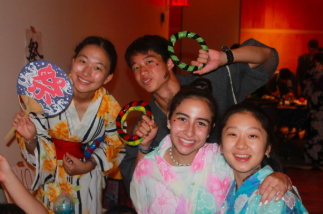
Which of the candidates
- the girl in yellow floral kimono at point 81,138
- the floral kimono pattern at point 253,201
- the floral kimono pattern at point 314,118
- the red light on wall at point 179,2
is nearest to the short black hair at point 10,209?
the girl in yellow floral kimono at point 81,138

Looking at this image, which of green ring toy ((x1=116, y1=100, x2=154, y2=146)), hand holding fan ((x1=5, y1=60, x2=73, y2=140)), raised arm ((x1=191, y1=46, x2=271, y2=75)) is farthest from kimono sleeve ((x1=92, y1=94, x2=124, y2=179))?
raised arm ((x1=191, y1=46, x2=271, y2=75))

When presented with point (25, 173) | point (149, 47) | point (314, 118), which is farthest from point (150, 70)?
point (314, 118)

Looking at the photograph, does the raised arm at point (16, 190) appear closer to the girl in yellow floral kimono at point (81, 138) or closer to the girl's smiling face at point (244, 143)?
the girl in yellow floral kimono at point (81, 138)

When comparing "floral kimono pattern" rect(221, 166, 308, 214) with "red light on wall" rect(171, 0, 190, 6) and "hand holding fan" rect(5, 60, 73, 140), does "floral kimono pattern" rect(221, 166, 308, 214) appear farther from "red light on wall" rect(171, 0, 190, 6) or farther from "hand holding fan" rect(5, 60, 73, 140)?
"red light on wall" rect(171, 0, 190, 6)

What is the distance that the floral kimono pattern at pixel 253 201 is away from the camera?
132 cm

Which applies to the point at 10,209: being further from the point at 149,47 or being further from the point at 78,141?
the point at 149,47

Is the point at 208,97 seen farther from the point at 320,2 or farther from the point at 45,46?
the point at 320,2

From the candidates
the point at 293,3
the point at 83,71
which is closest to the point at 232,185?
the point at 83,71

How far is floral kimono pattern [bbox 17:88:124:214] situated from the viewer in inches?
75.3

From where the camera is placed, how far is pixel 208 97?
173cm

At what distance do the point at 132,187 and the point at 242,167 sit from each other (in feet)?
2.05

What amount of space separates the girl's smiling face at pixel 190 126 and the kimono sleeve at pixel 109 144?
53 centimetres

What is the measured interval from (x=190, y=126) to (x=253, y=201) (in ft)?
1.51

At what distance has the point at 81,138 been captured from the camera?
2.03m
